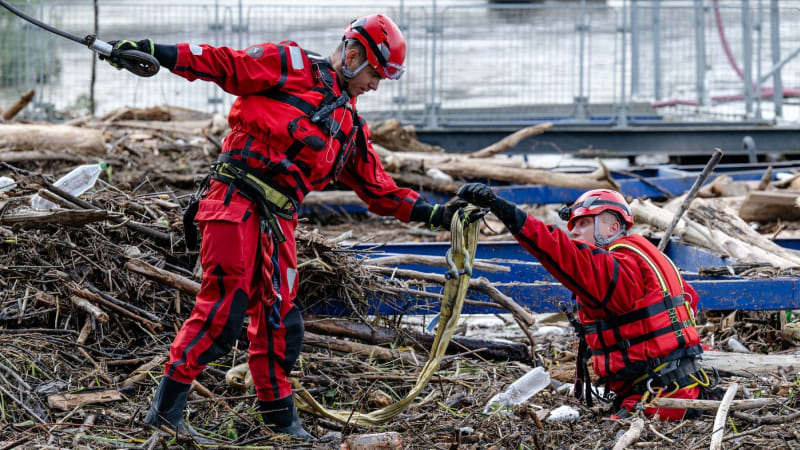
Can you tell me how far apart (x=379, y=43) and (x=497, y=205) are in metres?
0.95

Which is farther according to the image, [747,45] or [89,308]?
[747,45]

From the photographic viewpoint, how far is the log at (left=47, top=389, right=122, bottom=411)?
14.5ft

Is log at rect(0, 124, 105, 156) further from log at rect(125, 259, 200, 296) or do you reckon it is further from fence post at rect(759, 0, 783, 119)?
fence post at rect(759, 0, 783, 119)

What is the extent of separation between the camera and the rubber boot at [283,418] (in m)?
4.36

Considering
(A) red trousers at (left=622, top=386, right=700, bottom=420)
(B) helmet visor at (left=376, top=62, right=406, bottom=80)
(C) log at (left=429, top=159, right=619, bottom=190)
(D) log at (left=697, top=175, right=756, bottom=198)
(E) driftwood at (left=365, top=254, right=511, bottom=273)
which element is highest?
(B) helmet visor at (left=376, top=62, right=406, bottom=80)

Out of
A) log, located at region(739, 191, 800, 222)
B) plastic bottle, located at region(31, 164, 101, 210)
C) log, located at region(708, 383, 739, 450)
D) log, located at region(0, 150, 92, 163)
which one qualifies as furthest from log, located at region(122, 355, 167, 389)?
log, located at region(739, 191, 800, 222)

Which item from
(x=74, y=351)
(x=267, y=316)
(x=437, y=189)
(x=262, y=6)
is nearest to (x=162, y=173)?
(x=437, y=189)

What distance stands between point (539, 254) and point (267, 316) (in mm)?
1299

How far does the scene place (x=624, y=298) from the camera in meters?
4.38

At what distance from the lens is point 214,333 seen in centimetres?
403

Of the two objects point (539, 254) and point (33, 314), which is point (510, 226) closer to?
point (539, 254)

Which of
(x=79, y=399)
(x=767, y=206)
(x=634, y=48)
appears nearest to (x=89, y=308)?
(x=79, y=399)

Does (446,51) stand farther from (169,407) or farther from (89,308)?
(169,407)

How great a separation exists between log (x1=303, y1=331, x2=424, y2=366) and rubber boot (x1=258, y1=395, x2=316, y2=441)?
0.92 meters
